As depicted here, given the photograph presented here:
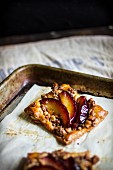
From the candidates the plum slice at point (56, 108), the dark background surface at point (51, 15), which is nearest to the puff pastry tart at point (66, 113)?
the plum slice at point (56, 108)

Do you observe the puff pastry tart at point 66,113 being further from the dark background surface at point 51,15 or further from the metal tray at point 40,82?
the dark background surface at point 51,15

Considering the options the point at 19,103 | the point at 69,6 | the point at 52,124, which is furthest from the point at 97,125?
the point at 69,6

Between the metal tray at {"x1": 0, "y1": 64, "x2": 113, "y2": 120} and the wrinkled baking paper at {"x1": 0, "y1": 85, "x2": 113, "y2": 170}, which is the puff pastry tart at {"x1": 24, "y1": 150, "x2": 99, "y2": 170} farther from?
the metal tray at {"x1": 0, "y1": 64, "x2": 113, "y2": 120}

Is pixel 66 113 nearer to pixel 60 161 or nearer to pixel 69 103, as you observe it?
pixel 69 103

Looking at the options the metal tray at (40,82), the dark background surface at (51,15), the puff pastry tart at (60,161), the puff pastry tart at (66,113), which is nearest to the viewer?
the puff pastry tart at (60,161)

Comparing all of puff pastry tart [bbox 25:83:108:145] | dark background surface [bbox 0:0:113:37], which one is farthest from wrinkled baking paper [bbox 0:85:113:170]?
dark background surface [bbox 0:0:113:37]

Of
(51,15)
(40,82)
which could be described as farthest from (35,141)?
(51,15)
